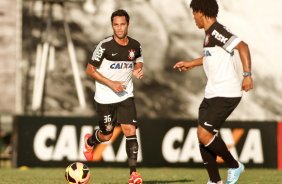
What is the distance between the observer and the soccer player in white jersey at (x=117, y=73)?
483 inches

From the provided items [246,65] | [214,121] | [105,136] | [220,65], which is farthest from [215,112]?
[105,136]

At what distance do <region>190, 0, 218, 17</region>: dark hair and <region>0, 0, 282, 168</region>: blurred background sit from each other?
1363 cm

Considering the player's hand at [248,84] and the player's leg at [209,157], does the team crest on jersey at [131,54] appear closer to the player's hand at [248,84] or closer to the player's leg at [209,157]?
the player's leg at [209,157]

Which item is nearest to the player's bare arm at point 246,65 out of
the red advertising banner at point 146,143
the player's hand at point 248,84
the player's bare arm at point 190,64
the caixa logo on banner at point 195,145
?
the player's hand at point 248,84

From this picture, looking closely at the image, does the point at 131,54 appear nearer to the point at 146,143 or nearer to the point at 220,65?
the point at 220,65

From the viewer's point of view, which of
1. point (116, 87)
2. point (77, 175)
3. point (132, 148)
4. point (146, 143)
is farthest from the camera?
point (146, 143)

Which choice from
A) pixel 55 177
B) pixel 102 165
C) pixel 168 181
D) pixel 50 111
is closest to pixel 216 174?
pixel 168 181

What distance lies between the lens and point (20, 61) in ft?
79.7

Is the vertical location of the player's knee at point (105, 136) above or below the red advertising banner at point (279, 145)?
above

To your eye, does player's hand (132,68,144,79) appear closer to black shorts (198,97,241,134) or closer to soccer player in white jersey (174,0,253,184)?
soccer player in white jersey (174,0,253,184)

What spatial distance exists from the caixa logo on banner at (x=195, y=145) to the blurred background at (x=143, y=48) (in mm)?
4702

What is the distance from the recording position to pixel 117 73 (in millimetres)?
12531

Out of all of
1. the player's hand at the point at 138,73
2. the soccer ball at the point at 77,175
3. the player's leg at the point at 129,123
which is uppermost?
the player's hand at the point at 138,73

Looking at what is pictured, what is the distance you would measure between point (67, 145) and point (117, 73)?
7.11m
